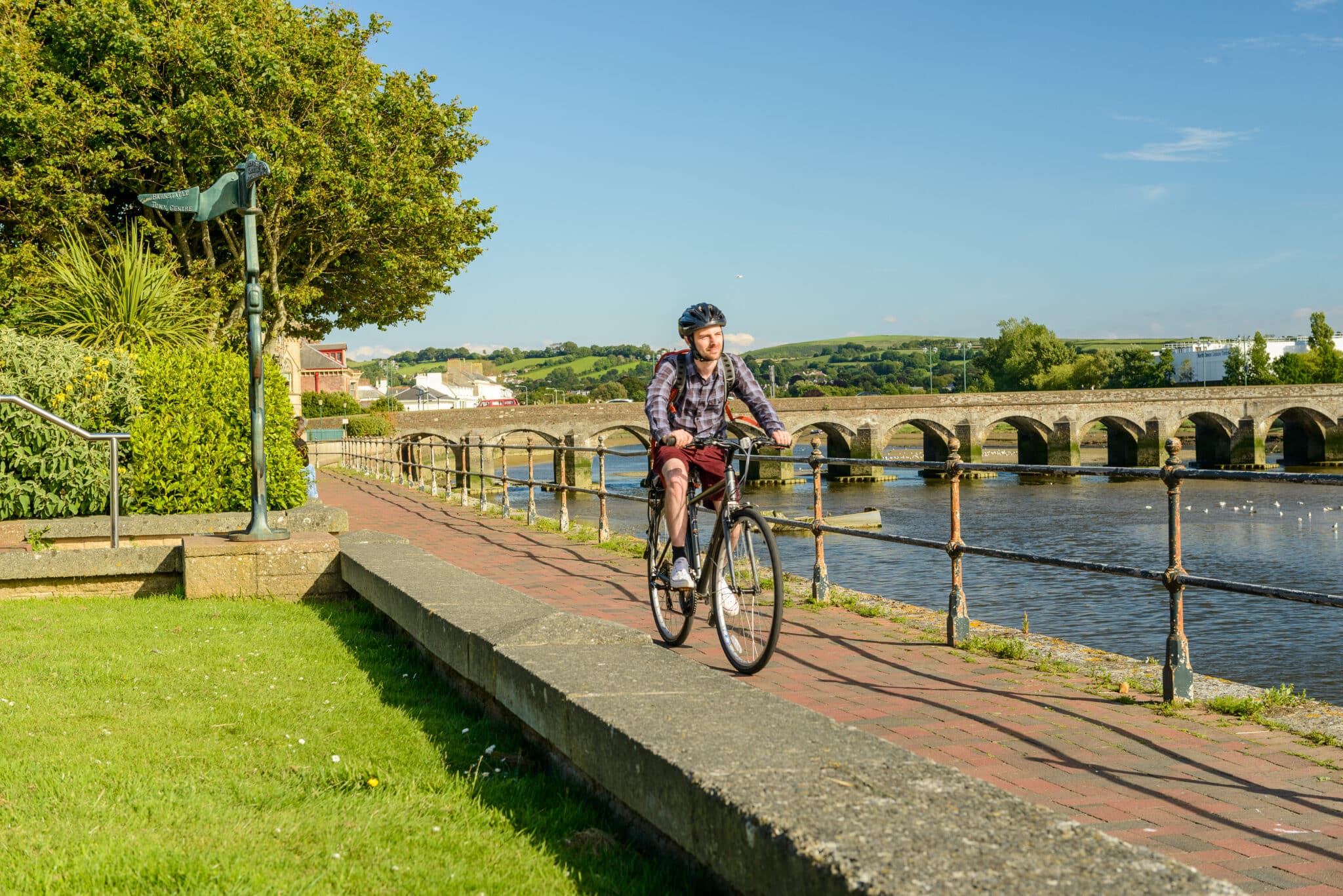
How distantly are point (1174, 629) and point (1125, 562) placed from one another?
20089 mm

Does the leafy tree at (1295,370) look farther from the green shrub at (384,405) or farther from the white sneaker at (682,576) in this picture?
the white sneaker at (682,576)

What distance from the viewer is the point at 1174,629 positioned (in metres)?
4.45

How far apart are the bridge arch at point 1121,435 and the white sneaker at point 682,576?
65.8 metres

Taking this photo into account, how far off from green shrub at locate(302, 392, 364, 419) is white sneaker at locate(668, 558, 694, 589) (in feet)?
200

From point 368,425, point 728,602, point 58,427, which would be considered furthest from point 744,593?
point 368,425

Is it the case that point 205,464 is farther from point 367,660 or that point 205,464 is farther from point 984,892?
point 984,892

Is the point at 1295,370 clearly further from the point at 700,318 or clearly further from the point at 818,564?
the point at 700,318

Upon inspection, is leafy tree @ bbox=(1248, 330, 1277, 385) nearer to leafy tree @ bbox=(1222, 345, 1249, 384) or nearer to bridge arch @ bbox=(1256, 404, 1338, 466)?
leafy tree @ bbox=(1222, 345, 1249, 384)

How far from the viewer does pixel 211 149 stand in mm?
20375

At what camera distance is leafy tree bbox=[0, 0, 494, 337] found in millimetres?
19656

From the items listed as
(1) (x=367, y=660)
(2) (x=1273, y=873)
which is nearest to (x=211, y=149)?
(1) (x=367, y=660)

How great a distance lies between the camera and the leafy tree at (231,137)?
19.7 metres

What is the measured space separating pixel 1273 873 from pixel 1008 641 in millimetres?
2855

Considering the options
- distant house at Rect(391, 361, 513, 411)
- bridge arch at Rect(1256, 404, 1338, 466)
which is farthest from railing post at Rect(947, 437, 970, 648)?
distant house at Rect(391, 361, 513, 411)
